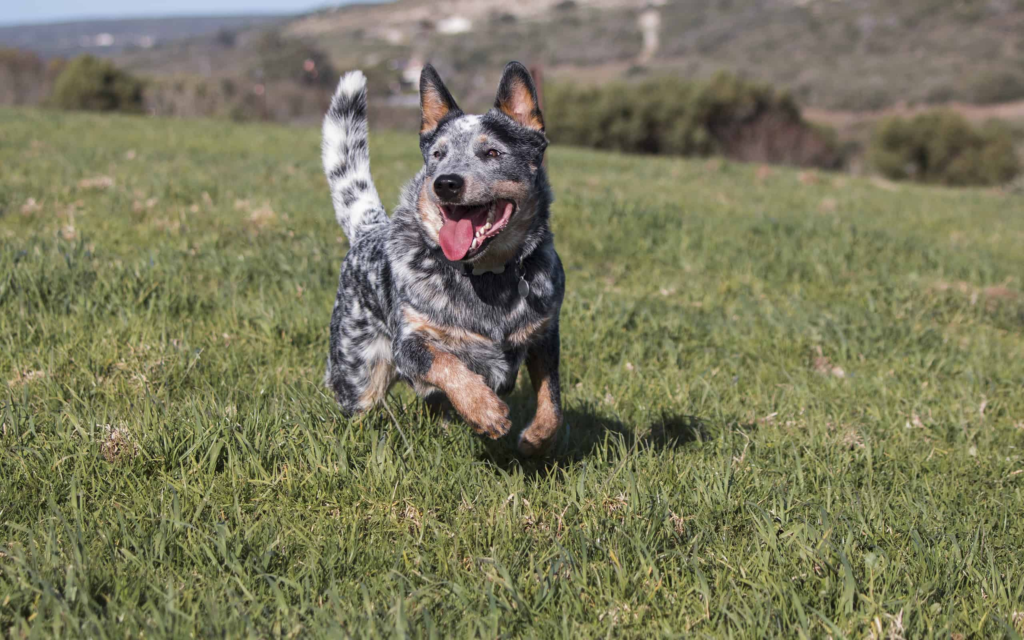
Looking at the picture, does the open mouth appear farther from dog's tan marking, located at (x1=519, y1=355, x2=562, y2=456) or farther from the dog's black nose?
dog's tan marking, located at (x1=519, y1=355, x2=562, y2=456)

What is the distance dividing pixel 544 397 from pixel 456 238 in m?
0.74

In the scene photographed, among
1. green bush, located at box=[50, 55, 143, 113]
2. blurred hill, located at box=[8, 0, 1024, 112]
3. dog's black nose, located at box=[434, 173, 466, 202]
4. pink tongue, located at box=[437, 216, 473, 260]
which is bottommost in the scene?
pink tongue, located at box=[437, 216, 473, 260]

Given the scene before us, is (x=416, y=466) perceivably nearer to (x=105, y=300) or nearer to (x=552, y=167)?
(x=105, y=300)

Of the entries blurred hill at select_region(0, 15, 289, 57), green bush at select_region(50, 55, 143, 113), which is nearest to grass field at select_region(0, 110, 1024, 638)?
green bush at select_region(50, 55, 143, 113)

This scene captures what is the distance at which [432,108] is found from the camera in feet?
11.8

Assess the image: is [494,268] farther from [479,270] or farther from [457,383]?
[457,383]

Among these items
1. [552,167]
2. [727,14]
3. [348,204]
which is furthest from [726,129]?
[727,14]

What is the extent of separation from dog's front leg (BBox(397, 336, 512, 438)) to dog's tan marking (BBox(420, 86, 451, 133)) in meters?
1.08

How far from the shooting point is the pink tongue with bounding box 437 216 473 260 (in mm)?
3066

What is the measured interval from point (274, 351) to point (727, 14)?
10164cm

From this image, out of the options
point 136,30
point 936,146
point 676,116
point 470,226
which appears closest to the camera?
point 470,226

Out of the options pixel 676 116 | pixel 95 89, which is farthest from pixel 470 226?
pixel 676 116

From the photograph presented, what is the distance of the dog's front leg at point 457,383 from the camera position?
111 inches

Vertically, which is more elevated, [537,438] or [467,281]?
[467,281]
